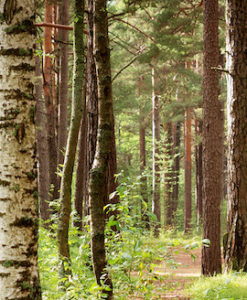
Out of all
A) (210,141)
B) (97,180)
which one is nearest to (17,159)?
(97,180)

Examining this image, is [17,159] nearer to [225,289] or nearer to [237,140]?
[225,289]

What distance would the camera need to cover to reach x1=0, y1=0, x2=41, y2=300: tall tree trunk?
249 cm

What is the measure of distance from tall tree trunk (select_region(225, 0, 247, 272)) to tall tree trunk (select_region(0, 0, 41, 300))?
5569 mm

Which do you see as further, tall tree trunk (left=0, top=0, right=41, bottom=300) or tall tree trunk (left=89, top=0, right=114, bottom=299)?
tall tree trunk (left=89, top=0, right=114, bottom=299)

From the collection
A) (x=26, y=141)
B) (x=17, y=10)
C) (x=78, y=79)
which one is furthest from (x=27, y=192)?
(x=78, y=79)

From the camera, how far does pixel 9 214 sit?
249 centimetres

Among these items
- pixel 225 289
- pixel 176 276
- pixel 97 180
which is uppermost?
pixel 97 180

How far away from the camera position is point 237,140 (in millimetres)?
7379

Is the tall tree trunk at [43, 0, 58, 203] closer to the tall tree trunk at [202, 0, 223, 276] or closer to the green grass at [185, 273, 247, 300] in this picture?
the tall tree trunk at [202, 0, 223, 276]

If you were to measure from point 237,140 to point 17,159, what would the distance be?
572cm

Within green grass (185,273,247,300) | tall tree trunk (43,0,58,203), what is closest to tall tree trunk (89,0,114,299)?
green grass (185,273,247,300)

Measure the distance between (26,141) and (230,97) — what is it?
584cm

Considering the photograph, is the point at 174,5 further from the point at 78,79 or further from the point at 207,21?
the point at 78,79

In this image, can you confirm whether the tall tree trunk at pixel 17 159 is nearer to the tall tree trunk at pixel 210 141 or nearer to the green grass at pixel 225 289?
the green grass at pixel 225 289
